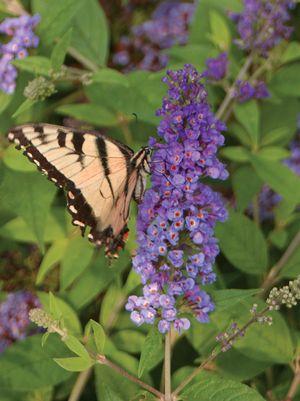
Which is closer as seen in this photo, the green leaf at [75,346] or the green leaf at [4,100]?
the green leaf at [75,346]

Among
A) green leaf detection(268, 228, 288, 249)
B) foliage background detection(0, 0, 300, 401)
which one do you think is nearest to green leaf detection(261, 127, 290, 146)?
foliage background detection(0, 0, 300, 401)

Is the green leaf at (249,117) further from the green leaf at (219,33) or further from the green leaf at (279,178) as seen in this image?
the green leaf at (219,33)

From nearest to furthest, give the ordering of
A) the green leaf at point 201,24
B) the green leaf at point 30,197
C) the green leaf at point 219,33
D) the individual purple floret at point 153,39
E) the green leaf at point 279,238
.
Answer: the green leaf at point 30,197 < the green leaf at point 279,238 < the green leaf at point 219,33 < the green leaf at point 201,24 < the individual purple floret at point 153,39

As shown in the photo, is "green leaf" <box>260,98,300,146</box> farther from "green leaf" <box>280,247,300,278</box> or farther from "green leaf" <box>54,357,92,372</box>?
"green leaf" <box>54,357,92,372</box>

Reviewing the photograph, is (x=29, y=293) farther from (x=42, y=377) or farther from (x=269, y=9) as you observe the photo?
(x=269, y=9)

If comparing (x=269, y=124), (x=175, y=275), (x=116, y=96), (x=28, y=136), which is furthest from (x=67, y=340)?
(x=269, y=124)

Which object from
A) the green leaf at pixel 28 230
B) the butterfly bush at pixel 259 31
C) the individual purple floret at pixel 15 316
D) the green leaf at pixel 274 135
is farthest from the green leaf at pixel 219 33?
the individual purple floret at pixel 15 316

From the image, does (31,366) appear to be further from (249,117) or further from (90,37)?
(90,37)
